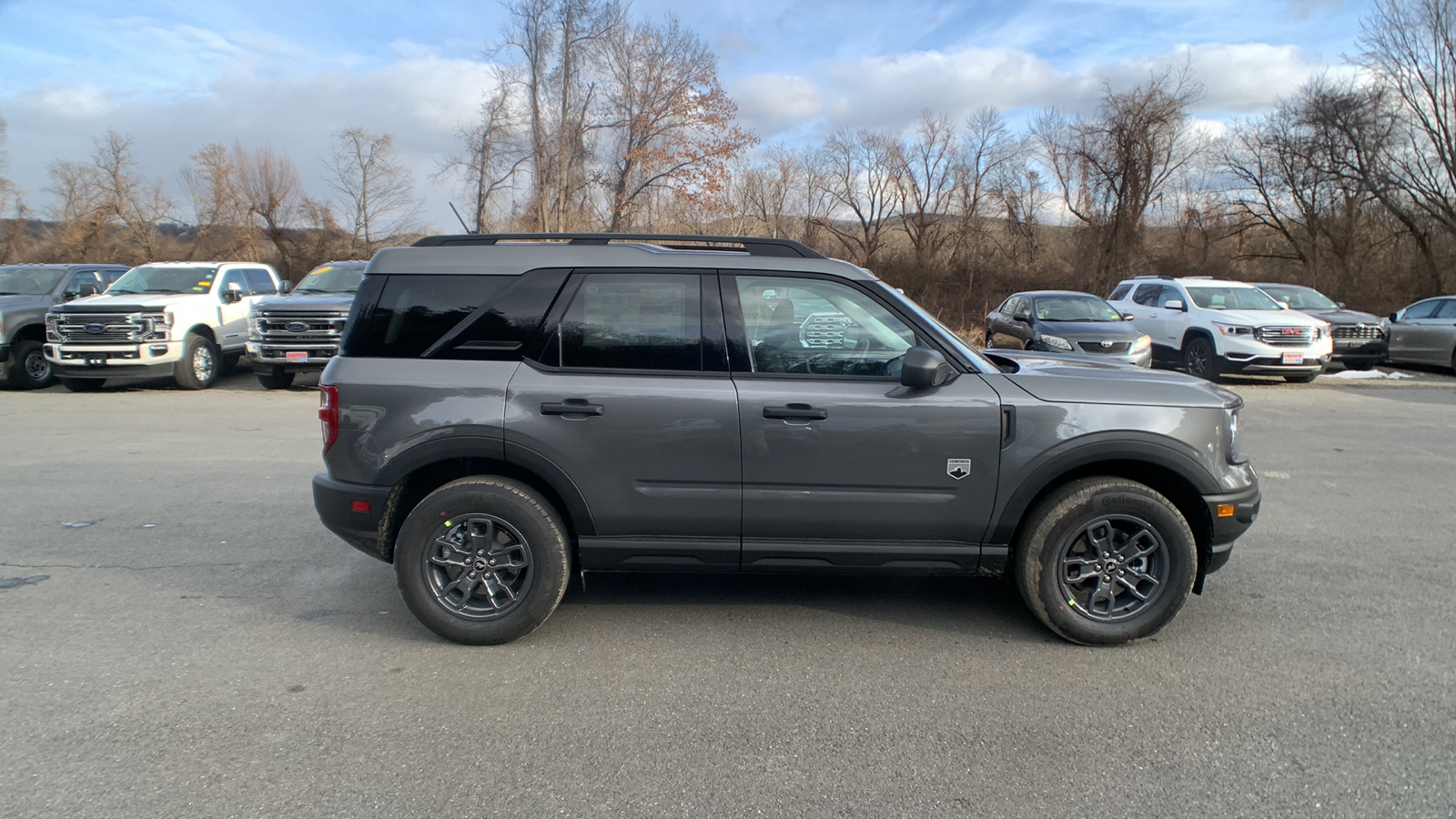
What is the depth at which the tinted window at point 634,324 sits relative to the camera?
4105mm

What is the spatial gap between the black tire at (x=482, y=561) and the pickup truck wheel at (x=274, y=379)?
37.8 ft

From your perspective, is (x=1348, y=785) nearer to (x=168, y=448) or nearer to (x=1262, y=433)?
(x=1262, y=433)

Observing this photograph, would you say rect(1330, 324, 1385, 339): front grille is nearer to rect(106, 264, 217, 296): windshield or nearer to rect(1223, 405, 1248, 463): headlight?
rect(1223, 405, 1248, 463): headlight

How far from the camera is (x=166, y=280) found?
48.2 ft

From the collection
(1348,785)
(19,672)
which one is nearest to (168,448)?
(19,672)

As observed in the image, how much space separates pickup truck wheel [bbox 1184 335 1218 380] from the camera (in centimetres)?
1491

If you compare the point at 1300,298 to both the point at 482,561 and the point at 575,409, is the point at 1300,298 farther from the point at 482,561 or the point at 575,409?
the point at 482,561

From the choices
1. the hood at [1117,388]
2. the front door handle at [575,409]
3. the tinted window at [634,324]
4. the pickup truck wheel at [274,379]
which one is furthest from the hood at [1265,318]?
the pickup truck wheel at [274,379]

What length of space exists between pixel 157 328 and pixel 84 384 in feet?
7.42

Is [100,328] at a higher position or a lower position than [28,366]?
higher

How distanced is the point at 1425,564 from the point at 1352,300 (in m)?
32.6

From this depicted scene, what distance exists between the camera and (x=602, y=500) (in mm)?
4039

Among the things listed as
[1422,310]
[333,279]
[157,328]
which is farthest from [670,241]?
[1422,310]

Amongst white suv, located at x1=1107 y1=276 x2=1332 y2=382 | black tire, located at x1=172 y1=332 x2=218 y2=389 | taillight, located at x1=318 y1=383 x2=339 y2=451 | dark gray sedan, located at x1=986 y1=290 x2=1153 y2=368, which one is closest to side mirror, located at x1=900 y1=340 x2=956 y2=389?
taillight, located at x1=318 y1=383 x2=339 y2=451
